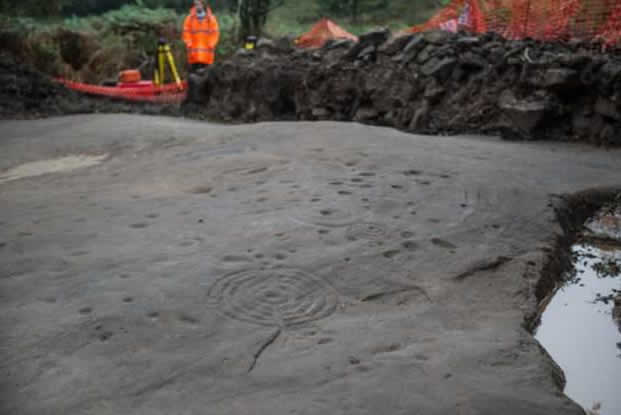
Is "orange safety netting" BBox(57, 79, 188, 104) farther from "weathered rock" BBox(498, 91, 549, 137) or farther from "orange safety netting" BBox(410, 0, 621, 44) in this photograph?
"weathered rock" BBox(498, 91, 549, 137)

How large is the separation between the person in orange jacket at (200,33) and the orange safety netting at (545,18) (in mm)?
4543

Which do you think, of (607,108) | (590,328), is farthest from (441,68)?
(590,328)

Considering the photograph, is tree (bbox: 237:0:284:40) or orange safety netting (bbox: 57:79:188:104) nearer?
orange safety netting (bbox: 57:79:188:104)

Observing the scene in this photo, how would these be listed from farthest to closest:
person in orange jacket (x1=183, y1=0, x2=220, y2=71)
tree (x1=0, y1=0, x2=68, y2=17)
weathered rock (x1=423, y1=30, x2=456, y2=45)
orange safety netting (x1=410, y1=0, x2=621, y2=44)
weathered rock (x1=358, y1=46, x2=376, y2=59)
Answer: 1. tree (x1=0, y1=0, x2=68, y2=17)
2. person in orange jacket (x1=183, y1=0, x2=220, y2=71)
3. weathered rock (x1=358, y1=46, x2=376, y2=59)
4. weathered rock (x1=423, y1=30, x2=456, y2=45)
5. orange safety netting (x1=410, y1=0, x2=621, y2=44)

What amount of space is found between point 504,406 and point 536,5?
24.3ft

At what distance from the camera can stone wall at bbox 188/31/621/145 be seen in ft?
22.7

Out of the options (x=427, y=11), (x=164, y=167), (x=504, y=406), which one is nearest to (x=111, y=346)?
(x=504, y=406)

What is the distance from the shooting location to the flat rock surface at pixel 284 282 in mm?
2111

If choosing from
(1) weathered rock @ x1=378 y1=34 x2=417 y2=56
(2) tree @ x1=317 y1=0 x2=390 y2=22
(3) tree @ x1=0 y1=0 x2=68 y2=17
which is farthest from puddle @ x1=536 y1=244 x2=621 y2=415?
(2) tree @ x1=317 y1=0 x2=390 y2=22

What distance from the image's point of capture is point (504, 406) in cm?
199

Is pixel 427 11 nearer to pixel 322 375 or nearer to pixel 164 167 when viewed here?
pixel 164 167

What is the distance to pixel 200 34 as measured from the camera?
11430 mm

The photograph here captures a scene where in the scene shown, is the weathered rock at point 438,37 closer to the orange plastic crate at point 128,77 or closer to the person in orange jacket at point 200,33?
the person in orange jacket at point 200,33

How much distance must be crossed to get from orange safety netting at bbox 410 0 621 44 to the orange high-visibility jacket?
178 inches
